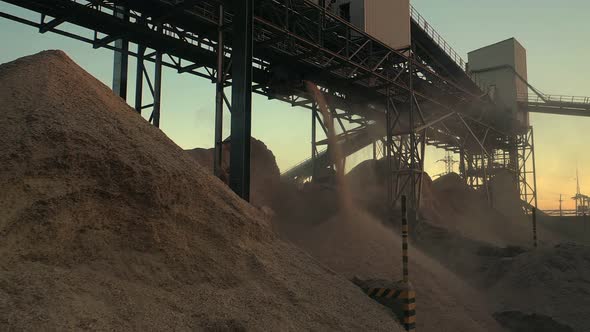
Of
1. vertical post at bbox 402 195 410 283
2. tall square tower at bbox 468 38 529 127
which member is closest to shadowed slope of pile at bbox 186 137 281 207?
vertical post at bbox 402 195 410 283

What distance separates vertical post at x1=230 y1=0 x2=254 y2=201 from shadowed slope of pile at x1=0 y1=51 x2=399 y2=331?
10.9 ft

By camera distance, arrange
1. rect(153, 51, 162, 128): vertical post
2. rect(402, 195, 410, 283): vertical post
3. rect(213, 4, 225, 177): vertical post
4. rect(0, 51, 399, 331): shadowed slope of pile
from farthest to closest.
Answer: rect(153, 51, 162, 128): vertical post → rect(213, 4, 225, 177): vertical post → rect(402, 195, 410, 283): vertical post → rect(0, 51, 399, 331): shadowed slope of pile

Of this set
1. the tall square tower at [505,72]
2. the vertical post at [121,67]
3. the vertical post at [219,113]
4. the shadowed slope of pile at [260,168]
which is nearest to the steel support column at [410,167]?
the shadowed slope of pile at [260,168]

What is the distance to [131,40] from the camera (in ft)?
43.2

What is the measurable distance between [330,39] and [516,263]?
9.51 m

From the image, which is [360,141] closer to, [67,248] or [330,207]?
[330,207]

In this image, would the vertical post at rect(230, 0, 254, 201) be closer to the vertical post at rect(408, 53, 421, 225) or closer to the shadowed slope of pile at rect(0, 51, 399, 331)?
the shadowed slope of pile at rect(0, 51, 399, 331)

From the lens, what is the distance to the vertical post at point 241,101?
10.3m

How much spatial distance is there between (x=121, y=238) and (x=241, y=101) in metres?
6.04

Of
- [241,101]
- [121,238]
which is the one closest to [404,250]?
[121,238]

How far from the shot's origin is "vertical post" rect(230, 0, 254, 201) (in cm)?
1029

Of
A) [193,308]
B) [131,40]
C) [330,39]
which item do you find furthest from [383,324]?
[330,39]

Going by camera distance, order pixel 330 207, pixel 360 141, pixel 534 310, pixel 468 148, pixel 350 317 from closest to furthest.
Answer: pixel 350 317 < pixel 534 310 < pixel 330 207 < pixel 360 141 < pixel 468 148

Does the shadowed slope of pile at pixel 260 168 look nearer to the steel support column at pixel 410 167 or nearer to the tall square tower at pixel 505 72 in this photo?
the steel support column at pixel 410 167
